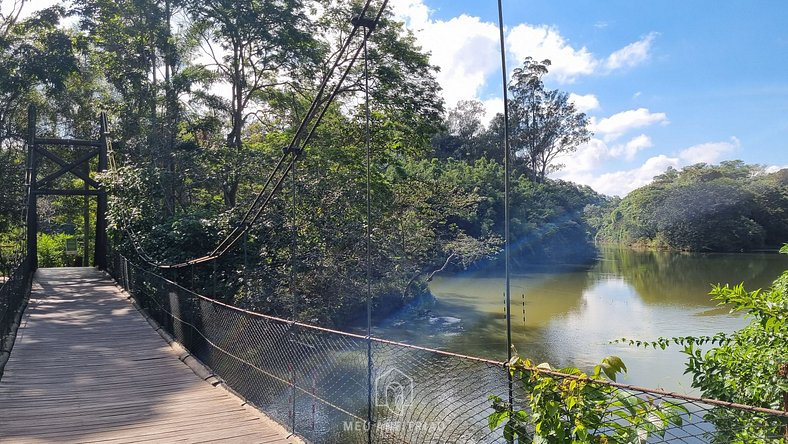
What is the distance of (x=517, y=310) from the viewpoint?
40.2 ft

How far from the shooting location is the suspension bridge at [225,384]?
183cm

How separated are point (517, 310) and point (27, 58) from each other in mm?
10718

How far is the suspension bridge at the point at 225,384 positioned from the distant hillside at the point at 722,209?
89.1 ft

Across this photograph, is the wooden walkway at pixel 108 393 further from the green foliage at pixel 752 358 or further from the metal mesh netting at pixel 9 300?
the green foliage at pixel 752 358

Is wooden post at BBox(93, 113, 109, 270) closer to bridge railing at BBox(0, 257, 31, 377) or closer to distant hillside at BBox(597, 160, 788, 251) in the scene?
bridge railing at BBox(0, 257, 31, 377)

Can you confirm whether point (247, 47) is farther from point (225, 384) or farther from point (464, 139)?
point (464, 139)

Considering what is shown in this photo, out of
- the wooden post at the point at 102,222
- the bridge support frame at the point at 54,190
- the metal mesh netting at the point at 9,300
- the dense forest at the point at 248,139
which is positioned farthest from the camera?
the wooden post at the point at 102,222

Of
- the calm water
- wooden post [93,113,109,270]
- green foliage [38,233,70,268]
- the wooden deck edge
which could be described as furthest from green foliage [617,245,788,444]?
green foliage [38,233,70,268]

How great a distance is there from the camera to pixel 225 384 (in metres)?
3.64

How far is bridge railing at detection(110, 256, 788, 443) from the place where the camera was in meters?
1.35

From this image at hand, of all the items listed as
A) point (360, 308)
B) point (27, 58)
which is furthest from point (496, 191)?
point (27, 58)

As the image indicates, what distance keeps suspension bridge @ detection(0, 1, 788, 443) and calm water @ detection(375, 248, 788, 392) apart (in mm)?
2215

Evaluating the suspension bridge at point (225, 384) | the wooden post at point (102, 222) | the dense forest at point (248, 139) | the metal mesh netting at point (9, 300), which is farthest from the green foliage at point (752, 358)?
the wooden post at point (102, 222)

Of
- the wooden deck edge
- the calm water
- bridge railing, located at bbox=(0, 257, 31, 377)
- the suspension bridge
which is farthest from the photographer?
the calm water
